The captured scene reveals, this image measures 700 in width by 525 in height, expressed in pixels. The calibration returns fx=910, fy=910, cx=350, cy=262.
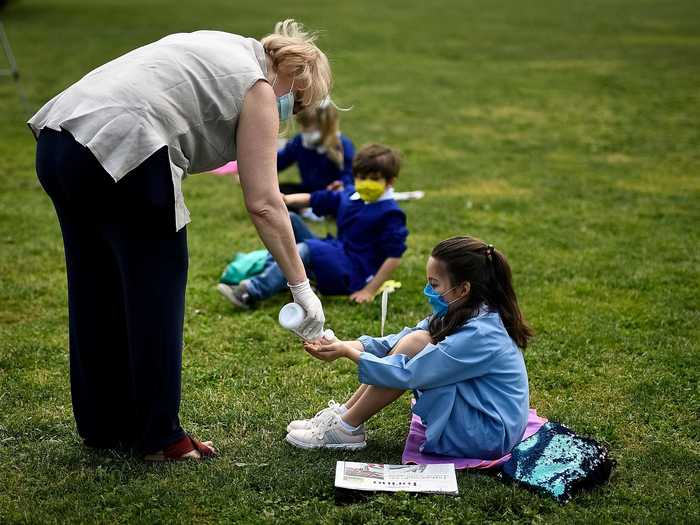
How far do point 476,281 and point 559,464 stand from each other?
2.41 ft

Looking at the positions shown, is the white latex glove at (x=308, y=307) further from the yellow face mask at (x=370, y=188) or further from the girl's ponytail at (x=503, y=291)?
the yellow face mask at (x=370, y=188)

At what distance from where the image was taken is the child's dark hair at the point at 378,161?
5375 millimetres

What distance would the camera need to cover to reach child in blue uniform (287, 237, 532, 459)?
3.36m

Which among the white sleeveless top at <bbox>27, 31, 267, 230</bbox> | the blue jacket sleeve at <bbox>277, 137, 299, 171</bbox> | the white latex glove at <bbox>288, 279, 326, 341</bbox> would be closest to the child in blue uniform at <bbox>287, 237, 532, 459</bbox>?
the white latex glove at <bbox>288, 279, 326, 341</bbox>

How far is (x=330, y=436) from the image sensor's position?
3586mm

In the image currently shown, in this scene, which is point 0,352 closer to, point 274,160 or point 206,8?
point 274,160

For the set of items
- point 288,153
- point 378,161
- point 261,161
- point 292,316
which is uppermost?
point 261,161

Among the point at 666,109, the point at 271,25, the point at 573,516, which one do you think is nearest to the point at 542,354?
the point at 573,516

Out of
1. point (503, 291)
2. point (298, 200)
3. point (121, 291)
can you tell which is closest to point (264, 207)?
point (121, 291)

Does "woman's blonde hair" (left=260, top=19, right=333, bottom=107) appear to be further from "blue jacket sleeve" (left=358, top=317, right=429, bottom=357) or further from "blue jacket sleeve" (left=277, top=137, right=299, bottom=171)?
"blue jacket sleeve" (left=277, top=137, right=299, bottom=171)

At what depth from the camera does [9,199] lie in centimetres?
748

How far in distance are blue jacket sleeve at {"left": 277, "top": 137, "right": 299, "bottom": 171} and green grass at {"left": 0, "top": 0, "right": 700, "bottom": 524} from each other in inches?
20.6

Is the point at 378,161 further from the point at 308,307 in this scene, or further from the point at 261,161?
the point at 261,161

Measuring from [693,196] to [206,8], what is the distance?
706 inches
